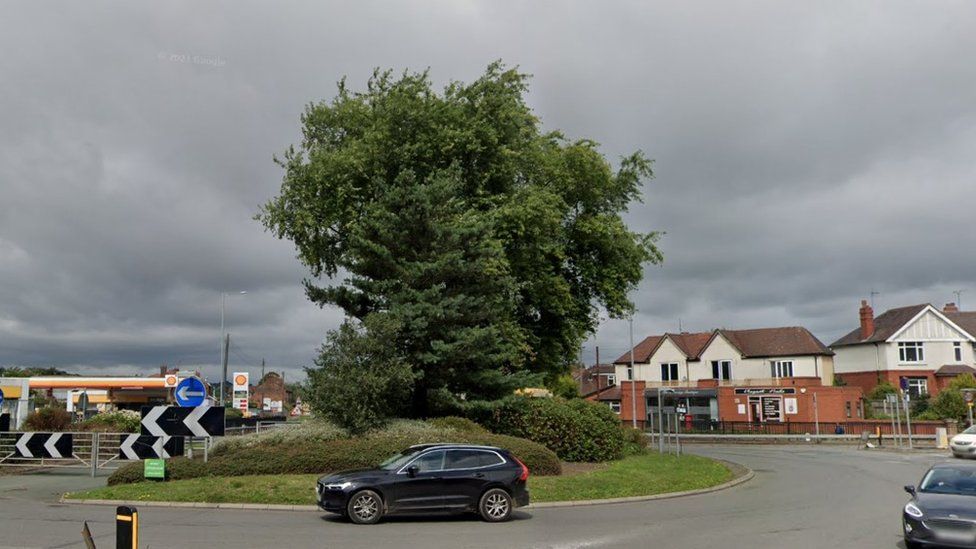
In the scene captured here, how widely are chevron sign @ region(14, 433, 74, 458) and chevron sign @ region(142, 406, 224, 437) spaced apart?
5.09 meters

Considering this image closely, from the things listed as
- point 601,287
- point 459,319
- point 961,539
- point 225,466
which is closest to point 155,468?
point 225,466

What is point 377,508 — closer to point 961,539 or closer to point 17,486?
Answer: point 961,539

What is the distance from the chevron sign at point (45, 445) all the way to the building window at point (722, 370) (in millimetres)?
59449

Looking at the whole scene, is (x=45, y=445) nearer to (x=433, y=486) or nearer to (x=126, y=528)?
(x=433, y=486)

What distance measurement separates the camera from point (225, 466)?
775 inches

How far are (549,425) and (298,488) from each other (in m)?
Answer: 9.57

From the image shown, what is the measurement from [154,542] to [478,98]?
22622 millimetres

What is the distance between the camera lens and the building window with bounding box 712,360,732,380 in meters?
72.5

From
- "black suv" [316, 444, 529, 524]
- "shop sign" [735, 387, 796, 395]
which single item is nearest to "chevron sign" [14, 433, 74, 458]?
"black suv" [316, 444, 529, 524]

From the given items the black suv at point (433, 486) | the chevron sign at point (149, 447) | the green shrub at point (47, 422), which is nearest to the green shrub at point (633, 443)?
the black suv at point (433, 486)

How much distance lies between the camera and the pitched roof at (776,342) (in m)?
69.8

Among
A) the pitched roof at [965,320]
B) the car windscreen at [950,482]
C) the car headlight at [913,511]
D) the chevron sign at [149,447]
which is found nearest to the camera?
the car headlight at [913,511]

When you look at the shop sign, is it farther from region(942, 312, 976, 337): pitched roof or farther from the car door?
the car door

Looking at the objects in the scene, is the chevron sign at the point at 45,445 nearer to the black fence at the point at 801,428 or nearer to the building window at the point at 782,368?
the black fence at the point at 801,428
